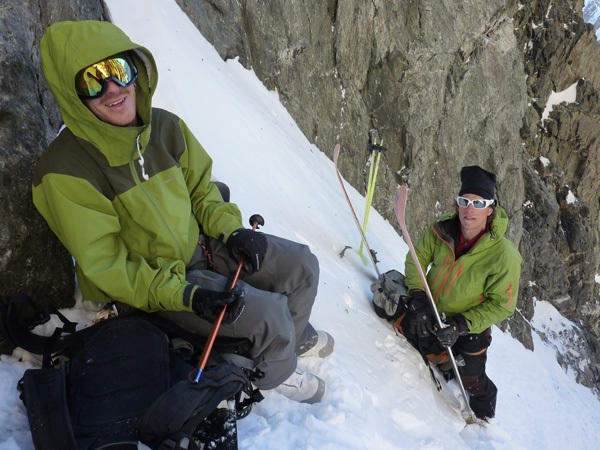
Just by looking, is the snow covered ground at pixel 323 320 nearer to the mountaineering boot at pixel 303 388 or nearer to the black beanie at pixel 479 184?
the mountaineering boot at pixel 303 388

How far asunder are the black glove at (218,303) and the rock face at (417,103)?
3.15 feet

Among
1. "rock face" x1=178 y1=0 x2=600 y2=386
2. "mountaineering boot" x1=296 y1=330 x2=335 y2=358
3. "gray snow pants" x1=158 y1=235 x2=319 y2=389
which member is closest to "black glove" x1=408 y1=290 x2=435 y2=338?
"mountaineering boot" x1=296 y1=330 x2=335 y2=358

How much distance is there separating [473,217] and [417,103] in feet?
39.3

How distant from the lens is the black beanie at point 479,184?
3.98 metres

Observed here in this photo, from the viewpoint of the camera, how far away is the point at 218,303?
219 cm

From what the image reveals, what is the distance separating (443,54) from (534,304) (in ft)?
47.8

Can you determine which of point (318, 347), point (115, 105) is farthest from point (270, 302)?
point (115, 105)

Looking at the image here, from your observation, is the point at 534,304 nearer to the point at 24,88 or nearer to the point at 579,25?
the point at 579,25

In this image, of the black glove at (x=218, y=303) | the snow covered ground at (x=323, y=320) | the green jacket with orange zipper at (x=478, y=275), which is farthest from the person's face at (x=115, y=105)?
the green jacket with orange zipper at (x=478, y=275)

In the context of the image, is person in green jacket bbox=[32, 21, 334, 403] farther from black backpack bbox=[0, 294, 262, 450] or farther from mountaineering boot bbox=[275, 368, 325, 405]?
black backpack bbox=[0, 294, 262, 450]

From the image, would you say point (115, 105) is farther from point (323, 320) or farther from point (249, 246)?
point (323, 320)

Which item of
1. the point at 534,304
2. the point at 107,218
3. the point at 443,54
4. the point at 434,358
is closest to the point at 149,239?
the point at 107,218

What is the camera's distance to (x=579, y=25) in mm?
26219

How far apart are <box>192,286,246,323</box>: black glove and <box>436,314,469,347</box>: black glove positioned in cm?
236
